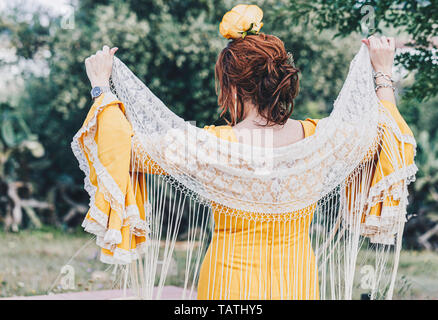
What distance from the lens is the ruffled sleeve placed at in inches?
69.8

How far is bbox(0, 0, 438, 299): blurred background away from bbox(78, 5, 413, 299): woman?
2.37 m

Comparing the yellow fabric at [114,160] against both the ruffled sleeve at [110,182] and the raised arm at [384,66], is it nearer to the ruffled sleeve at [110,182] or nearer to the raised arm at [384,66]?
the ruffled sleeve at [110,182]

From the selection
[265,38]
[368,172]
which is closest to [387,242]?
[368,172]

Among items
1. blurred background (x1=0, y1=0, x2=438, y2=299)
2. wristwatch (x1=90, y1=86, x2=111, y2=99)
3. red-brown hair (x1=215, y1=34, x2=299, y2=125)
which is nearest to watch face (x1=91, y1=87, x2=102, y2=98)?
wristwatch (x1=90, y1=86, x2=111, y2=99)

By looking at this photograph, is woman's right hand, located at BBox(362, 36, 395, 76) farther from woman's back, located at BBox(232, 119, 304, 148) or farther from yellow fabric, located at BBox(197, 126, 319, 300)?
yellow fabric, located at BBox(197, 126, 319, 300)

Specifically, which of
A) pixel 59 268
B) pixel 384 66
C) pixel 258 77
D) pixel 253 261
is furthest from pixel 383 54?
pixel 59 268

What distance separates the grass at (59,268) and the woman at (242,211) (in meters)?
1.69

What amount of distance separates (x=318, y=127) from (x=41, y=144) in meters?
8.70

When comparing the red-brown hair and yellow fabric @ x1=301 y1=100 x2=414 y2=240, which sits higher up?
the red-brown hair

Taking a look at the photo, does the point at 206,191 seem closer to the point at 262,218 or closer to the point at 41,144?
the point at 262,218

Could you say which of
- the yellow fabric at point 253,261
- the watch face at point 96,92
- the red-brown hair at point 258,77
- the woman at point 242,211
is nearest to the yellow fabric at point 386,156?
the woman at point 242,211

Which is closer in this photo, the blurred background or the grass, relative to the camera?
the grass

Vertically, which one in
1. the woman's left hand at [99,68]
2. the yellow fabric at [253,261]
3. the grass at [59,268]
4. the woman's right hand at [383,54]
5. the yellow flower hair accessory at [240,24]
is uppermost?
the yellow flower hair accessory at [240,24]

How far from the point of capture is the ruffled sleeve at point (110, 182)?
5.82ft
